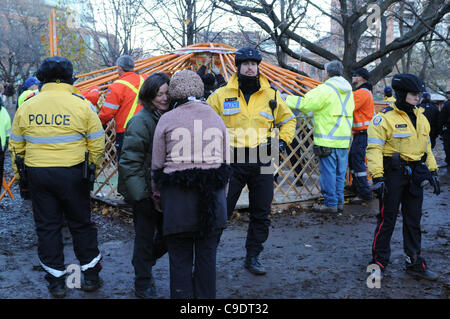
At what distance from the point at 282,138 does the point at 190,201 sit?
62.7 inches

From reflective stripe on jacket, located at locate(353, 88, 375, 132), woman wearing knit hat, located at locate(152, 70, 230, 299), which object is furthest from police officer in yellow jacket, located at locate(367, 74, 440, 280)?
reflective stripe on jacket, located at locate(353, 88, 375, 132)

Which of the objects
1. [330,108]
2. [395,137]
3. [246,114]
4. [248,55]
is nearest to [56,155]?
[246,114]

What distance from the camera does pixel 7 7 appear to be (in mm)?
29969

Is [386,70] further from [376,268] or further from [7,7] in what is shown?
[7,7]

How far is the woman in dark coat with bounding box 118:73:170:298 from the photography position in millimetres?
2826

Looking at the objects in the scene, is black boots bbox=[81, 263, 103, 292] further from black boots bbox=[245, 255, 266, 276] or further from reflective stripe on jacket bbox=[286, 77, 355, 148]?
reflective stripe on jacket bbox=[286, 77, 355, 148]

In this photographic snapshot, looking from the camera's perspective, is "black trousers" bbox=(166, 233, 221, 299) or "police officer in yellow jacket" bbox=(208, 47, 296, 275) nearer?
"black trousers" bbox=(166, 233, 221, 299)

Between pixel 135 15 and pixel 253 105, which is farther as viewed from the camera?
pixel 135 15

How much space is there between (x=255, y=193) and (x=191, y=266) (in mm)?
1163

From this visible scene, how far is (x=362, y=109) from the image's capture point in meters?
5.91

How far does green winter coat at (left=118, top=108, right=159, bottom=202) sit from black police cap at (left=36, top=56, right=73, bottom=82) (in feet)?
2.28
